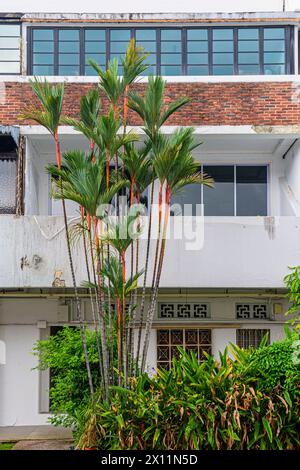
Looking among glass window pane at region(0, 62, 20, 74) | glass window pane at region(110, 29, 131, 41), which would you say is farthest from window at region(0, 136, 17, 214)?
glass window pane at region(110, 29, 131, 41)

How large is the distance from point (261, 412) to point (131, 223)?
3.28 metres

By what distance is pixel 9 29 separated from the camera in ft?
42.5

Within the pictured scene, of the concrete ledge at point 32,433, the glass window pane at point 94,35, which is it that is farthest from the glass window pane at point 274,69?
the concrete ledge at point 32,433

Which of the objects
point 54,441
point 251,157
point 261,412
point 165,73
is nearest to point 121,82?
point 165,73

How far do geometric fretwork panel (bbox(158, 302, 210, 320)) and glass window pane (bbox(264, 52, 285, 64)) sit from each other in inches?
204

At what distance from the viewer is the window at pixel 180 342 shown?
1345 centimetres

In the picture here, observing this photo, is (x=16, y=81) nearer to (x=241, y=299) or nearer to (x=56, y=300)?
(x=56, y=300)

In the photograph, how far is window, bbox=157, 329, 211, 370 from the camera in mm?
13445

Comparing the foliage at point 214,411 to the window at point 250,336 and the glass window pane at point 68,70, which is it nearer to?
the window at point 250,336

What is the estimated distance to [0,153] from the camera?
12844 millimetres

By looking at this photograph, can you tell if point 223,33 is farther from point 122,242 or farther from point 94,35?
point 122,242

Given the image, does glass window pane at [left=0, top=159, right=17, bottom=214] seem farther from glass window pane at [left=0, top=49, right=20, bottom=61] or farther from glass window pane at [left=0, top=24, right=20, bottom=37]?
glass window pane at [left=0, top=24, right=20, bottom=37]

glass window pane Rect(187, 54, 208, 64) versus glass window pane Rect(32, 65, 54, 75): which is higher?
glass window pane Rect(187, 54, 208, 64)

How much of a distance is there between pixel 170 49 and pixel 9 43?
10.8ft
